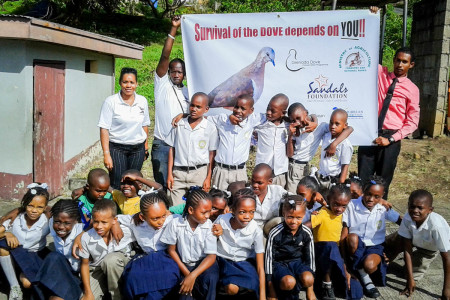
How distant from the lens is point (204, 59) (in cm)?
488

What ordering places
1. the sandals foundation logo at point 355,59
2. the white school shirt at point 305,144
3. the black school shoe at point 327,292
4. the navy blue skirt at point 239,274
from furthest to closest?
1. the sandals foundation logo at point 355,59
2. the white school shirt at point 305,144
3. the black school shoe at point 327,292
4. the navy blue skirt at point 239,274

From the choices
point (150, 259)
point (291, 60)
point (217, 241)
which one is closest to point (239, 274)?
point (217, 241)

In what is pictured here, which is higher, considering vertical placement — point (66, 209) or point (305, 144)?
point (305, 144)

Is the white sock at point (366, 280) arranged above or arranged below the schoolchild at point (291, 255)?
below

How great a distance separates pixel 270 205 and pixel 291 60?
5.88 ft

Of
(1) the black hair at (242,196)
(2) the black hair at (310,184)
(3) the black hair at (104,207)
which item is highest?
(2) the black hair at (310,184)

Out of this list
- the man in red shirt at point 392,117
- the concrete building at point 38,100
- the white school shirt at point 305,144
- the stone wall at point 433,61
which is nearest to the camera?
the white school shirt at point 305,144

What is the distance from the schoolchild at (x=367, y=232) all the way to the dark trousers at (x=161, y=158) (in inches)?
70.9

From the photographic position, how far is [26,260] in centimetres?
349

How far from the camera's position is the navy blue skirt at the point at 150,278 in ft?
10.8

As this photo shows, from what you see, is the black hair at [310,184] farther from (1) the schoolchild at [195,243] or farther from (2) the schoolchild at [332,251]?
(1) the schoolchild at [195,243]

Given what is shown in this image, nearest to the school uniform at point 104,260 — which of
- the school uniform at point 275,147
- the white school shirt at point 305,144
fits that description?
the school uniform at point 275,147

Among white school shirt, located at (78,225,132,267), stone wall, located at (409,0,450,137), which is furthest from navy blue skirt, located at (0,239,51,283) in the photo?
stone wall, located at (409,0,450,137)

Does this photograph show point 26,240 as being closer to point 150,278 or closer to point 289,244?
point 150,278
